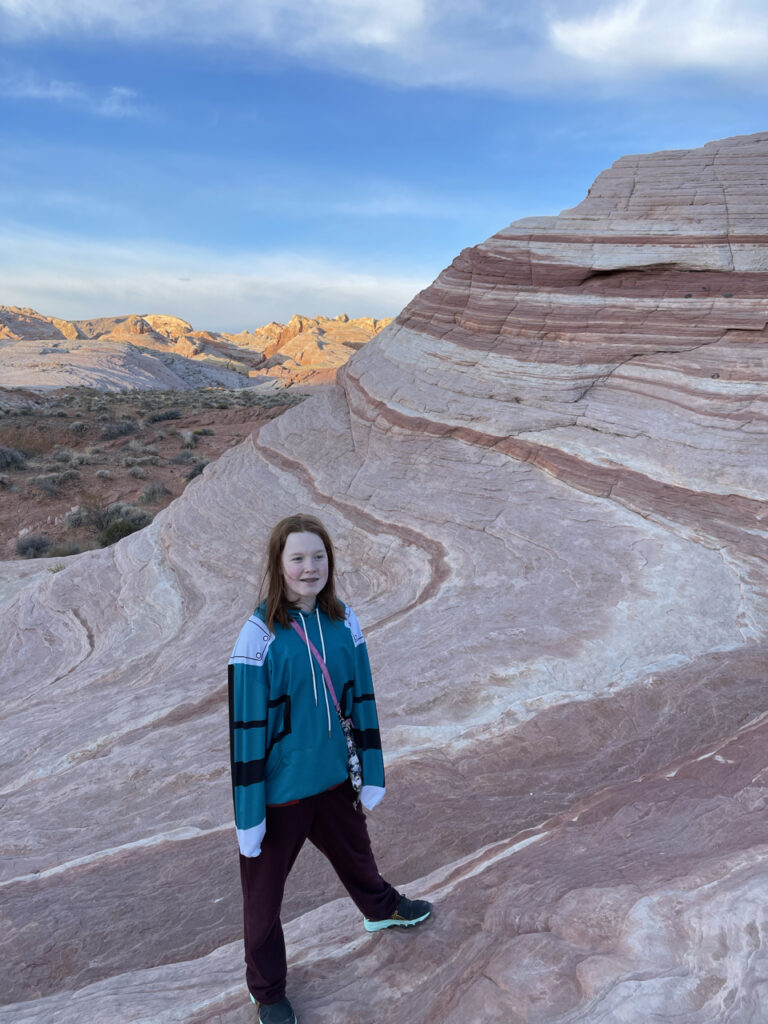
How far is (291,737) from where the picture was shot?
2.72 m

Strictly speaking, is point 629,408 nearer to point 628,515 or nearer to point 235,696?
point 628,515

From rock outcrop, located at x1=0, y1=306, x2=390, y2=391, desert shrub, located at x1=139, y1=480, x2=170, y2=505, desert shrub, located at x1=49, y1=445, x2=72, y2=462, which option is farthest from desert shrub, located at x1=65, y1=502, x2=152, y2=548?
rock outcrop, located at x1=0, y1=306, x2=390, y2=391

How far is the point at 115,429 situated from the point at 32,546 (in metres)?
13.8

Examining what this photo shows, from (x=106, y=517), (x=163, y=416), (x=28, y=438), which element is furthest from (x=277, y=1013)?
(x=163, y=416)

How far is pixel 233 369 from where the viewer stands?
3278 inches

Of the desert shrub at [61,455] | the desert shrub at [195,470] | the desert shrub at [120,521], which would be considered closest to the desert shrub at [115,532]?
the desert shrub at [120,521]

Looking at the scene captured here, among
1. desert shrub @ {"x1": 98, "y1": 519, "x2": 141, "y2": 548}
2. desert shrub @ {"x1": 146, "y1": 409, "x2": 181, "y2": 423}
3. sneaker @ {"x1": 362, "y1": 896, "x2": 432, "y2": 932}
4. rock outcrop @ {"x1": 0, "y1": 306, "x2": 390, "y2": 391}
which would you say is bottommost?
desert shrub @ {"x1": 98, "y1": 519, "x2": 141, "y2": 548}

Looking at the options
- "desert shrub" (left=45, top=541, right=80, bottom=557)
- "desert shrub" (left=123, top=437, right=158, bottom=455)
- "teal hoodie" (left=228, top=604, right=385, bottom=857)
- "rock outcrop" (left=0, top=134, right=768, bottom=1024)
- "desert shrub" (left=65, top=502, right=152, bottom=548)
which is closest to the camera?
"teal hoodie" (left=228, top=604, right=385, bottom=857)

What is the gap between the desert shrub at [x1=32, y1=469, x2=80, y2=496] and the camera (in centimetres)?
1991

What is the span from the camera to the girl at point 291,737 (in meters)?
2.62

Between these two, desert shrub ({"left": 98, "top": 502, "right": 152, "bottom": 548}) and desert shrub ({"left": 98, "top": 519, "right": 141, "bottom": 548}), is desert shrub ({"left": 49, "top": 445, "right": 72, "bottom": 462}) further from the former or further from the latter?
desert shrub ({"left": 98, "top": 519, "right": 141, "bottom": 548})

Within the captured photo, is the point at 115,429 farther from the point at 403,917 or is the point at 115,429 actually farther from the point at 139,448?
the point at 403,917

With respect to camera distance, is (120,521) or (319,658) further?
(120,521)

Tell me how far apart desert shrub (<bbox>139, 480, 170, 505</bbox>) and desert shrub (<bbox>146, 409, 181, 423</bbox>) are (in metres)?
12.6
